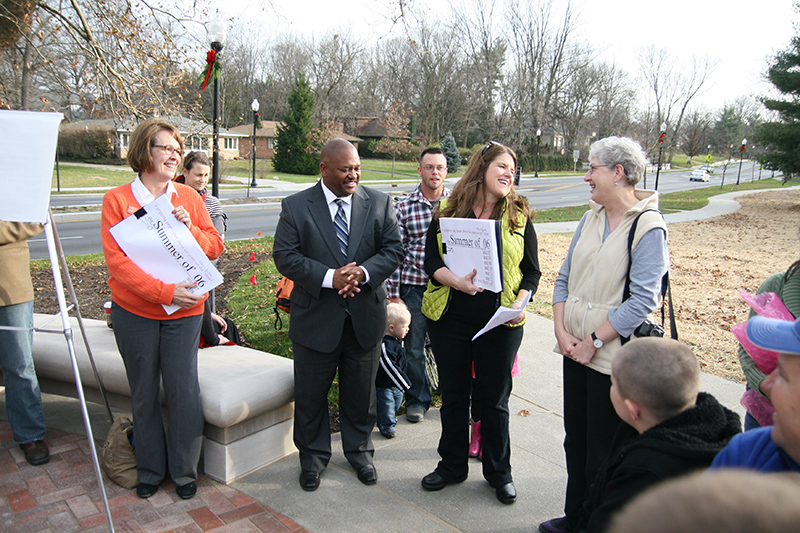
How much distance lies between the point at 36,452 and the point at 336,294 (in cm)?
219

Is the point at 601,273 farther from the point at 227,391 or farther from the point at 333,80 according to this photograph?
the point at 333,80

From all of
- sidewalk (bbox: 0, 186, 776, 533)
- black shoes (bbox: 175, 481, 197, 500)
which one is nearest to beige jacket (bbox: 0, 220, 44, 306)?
sidewalk (bbox: 0, 186, 776, 533)

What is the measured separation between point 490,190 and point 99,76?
794 centimetres

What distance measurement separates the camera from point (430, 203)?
15.5ft

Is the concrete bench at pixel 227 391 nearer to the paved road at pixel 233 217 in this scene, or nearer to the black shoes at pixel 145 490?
the black shoes at pixel 145 490

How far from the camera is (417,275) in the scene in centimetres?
466

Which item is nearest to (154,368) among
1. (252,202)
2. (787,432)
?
(787,432)

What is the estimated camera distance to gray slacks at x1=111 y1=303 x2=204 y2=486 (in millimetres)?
3326

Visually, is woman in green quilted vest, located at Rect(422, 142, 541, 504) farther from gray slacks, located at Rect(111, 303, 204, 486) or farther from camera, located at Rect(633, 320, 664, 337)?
gray slacks, located at Rect(111, 303, 204, 486)

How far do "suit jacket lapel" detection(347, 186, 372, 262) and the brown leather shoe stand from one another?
91.4 inches

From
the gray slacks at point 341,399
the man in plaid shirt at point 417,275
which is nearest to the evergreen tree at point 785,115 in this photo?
the man in plaid shirt at point 417,275

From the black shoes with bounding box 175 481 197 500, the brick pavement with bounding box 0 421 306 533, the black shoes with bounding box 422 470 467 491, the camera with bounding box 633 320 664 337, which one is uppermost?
the camera with bounding box 633 320 664 337

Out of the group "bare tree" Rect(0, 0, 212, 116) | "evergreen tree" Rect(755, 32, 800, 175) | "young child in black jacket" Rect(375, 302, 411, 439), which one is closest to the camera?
"young child in black jacket" Rect(375, 302, 411, 439)

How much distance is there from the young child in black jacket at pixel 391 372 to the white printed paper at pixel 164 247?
1.38 m
